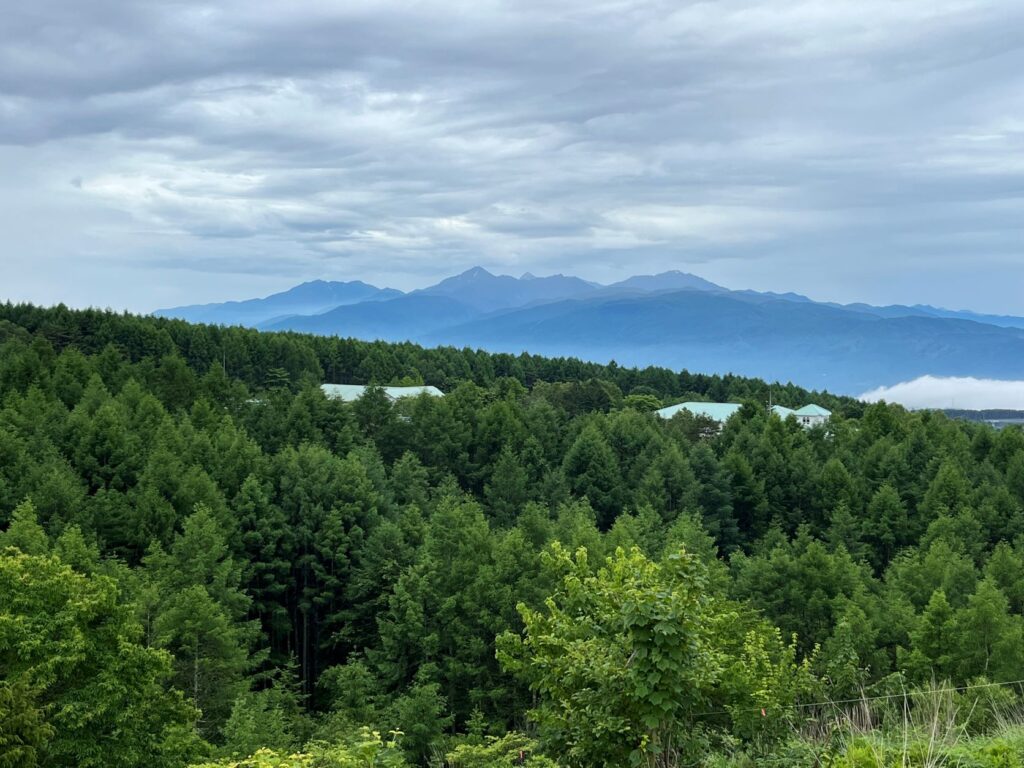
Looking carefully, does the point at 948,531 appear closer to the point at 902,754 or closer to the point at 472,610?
the point at 472,610

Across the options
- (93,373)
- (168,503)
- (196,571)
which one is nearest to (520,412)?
(93,373)

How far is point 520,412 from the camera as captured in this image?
93.9 metres

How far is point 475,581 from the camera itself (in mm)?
42188

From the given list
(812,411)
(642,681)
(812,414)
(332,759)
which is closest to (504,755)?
(332,759)

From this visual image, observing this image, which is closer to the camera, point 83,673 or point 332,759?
point 332,759

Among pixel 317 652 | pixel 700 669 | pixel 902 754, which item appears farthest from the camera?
pixel 317 652

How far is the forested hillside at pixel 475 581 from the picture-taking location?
13.3m

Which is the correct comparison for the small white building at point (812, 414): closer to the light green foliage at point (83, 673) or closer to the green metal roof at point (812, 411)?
the green metal roof at point (812, 411)

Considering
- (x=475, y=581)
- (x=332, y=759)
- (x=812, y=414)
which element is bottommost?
(x=475, y=581)

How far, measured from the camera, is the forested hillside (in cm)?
1333

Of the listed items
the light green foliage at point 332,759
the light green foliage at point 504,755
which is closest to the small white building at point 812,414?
the light green foliage at point 504,755

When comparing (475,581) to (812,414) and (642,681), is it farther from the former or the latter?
(812,414)

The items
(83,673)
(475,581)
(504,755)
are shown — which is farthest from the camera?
(475,581)

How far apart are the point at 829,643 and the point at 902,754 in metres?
26.7
